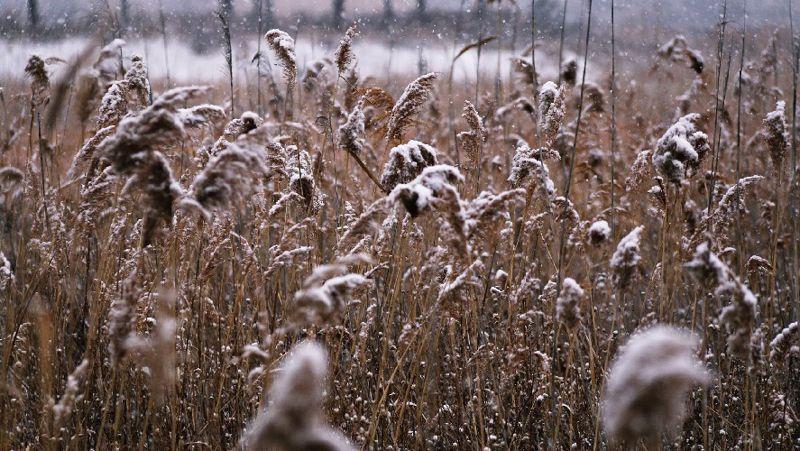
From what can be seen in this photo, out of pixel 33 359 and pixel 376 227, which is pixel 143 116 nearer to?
pixel 376 227

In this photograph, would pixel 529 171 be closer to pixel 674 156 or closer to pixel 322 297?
pixel 674 156

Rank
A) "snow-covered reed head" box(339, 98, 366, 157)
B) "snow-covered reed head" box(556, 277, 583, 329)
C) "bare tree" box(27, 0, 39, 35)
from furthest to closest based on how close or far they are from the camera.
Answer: "bare tree" box(27, 0, 39, 35) < "snow-covered reed head" box(339, 98, 366, 157) < "snow-covered reed head" box(556, 277, 583, 329)

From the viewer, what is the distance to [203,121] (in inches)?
60.6

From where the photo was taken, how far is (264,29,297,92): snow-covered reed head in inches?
86.5

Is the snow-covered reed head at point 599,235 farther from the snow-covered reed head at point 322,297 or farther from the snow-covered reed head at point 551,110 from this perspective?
the snow-covered reed head at point 322,297

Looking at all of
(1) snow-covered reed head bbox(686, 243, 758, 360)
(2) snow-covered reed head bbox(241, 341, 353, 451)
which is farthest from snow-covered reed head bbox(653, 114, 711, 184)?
(2) snow-covered reed head bbox(241, 341, 353, 451)

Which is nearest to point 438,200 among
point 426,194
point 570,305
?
point 426,194

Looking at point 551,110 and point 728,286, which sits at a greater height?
point 551,110

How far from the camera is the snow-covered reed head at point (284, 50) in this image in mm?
2197

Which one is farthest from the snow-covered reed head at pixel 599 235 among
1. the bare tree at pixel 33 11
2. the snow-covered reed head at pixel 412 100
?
the bare tree at pixel 33 11

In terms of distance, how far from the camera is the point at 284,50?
86.5 inches

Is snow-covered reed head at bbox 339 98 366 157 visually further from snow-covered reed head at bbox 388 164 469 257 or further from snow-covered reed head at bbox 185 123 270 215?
snow-covered reed head at bbox 185 123 270 215

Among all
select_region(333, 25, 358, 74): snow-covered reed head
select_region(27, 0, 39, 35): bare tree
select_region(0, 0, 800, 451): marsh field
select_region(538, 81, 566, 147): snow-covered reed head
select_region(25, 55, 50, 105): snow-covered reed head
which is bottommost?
select_region(0, 0, 800, 451): marsh field

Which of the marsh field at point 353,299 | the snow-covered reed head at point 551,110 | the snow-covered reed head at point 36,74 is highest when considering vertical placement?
the snow-covered reed head at point 36,74
